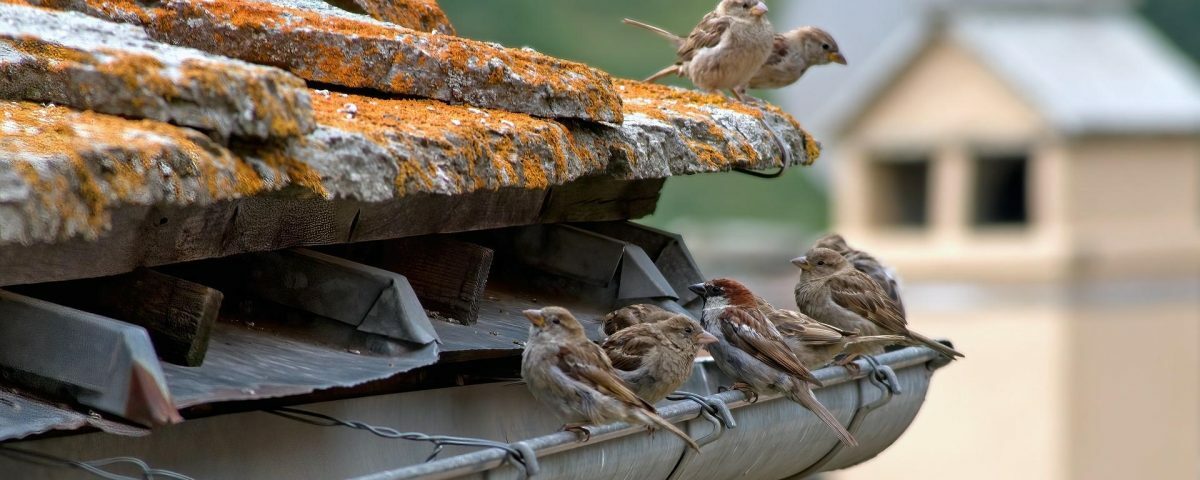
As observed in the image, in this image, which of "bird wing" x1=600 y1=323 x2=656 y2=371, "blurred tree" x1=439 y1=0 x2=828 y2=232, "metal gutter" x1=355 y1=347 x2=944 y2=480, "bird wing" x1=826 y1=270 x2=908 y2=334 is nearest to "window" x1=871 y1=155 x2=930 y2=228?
"blurred tree" x1=439 y1=0 x2=828 y2=232

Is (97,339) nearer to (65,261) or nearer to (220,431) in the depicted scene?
(65,261)

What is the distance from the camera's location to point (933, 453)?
101ft

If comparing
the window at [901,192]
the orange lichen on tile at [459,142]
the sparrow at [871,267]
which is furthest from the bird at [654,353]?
the window at [901,192]

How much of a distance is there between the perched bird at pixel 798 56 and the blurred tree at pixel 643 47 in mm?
40779

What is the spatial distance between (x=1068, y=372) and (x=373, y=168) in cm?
2815

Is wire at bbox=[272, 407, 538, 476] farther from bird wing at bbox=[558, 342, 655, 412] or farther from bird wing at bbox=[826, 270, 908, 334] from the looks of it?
bird wing at bbox=[826, 270, 908, 334]

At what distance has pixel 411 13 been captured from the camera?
4785 millimetres

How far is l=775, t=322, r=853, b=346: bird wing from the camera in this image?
548cm

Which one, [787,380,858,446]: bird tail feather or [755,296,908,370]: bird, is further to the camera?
[755,296,908,370]: bird

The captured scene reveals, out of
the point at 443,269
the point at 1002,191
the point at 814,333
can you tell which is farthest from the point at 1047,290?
the point at 443,269

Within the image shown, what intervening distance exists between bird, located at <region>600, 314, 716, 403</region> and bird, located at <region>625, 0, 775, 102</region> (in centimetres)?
233

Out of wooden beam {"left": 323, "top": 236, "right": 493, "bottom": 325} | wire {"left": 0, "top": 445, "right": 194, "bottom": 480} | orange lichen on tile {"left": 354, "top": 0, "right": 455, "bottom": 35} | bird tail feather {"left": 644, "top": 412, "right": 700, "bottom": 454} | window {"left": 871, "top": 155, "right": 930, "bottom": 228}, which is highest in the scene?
window {"left": 871, "top": 155, "right": 930, "bottom": 228}

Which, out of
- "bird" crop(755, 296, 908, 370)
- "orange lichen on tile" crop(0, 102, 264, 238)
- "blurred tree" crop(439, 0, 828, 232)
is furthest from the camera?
"blurred tree" crop(439, 0, 828, 232)

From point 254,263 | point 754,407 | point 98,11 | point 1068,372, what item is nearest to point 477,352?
point 254,263
